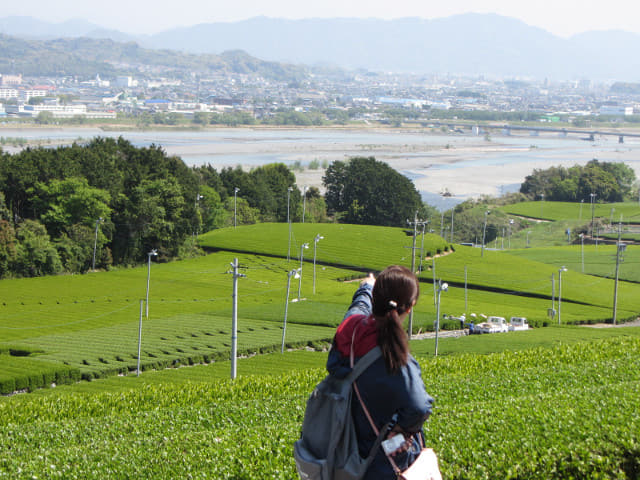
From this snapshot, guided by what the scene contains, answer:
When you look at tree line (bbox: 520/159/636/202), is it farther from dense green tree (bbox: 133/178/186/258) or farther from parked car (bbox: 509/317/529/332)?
parked car (bbox: 509/317/529/332)

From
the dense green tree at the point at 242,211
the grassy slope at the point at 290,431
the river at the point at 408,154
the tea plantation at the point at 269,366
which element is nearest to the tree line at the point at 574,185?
the river at the point at 408,154

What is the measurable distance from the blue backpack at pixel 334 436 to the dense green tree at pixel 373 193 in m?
82.9

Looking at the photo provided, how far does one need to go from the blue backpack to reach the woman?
53 mm

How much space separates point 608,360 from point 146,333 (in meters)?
27.0

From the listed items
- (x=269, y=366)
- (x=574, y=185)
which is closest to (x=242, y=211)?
(x=574, y=185)

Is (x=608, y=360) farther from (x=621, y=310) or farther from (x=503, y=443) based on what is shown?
(x=621, y=310)

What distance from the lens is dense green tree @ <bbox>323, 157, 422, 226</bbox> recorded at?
8850cm

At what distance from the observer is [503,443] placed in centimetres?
757

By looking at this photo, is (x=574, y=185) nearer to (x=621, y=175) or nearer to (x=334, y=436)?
(x=621, y=175)

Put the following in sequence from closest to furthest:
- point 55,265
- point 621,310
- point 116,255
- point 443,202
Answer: point 621,310
point 55,265
point 116,255
point 443,202

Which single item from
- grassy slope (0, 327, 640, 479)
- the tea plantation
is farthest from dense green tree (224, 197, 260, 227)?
grassy slope (0, 327, 640, 479)

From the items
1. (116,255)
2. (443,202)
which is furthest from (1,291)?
(443,202)

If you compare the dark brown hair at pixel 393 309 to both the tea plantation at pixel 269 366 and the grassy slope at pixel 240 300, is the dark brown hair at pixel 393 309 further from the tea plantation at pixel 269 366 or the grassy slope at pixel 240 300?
the grassy slope at pixel 240 300

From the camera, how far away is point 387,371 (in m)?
4.61
